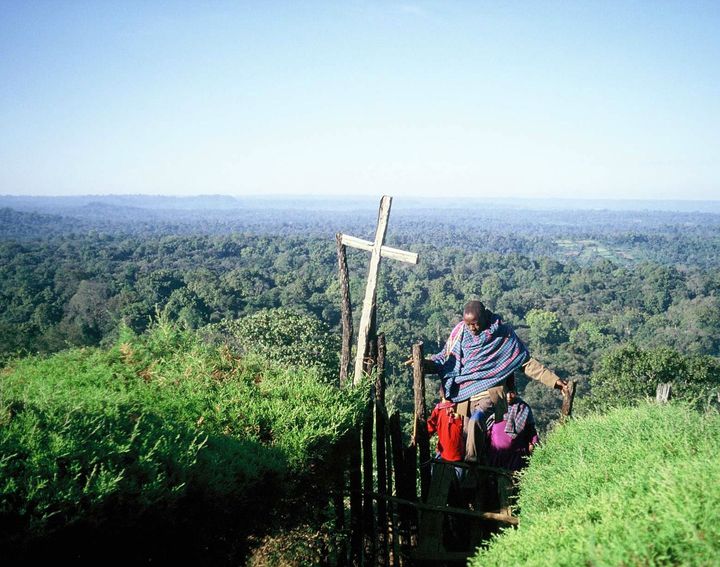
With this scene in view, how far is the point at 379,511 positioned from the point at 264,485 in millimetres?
1839

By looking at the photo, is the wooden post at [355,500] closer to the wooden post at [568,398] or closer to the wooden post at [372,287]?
the wooden post at [372,287]

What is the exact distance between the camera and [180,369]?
4723 mm

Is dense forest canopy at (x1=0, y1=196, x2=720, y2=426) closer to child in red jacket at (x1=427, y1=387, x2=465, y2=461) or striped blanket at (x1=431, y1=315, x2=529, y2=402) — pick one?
child in red jacket at (x1=427, y1=387, x2=465, y2=461)

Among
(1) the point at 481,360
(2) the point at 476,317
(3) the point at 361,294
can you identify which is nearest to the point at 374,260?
(2) the point at 476,317

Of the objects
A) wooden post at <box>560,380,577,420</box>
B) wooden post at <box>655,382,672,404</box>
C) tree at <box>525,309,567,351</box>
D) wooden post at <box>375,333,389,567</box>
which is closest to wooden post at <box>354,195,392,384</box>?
wooden post at <box>375,333,389,567</box>

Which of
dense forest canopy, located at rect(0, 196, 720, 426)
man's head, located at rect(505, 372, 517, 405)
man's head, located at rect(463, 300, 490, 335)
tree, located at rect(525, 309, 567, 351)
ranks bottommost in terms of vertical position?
tree, located at rect(525, 309, 567, 351)

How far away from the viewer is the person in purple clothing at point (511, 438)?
18.0 feet

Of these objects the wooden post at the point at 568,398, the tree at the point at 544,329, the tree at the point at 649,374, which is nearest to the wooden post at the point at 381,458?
the wooden post at the point at 568,398

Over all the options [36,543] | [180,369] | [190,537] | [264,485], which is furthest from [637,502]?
[180,369]

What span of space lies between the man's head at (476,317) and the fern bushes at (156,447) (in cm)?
182

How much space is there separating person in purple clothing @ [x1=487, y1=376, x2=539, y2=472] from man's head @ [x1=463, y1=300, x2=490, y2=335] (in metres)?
0.93

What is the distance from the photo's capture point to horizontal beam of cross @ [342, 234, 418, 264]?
19.3ft

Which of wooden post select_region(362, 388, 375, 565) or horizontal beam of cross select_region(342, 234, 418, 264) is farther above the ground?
horizontal beam of cross select_region(342, 234, 418, 264)

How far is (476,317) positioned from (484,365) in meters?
0.63
